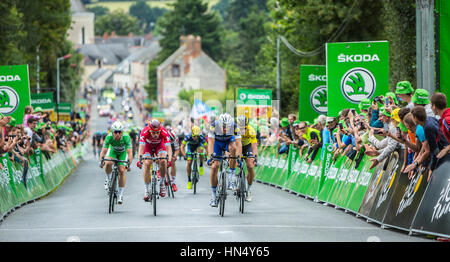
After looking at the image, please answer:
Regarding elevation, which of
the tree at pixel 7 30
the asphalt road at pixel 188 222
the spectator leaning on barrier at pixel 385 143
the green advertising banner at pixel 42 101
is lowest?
the asphalt road at pixel 188 222

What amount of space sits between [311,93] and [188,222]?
33.0 feet

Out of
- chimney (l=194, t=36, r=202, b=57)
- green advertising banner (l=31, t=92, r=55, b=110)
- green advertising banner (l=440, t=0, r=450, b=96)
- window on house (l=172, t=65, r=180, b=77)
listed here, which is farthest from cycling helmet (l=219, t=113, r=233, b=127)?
window on house (l=172, t=65, r=180, b=77)

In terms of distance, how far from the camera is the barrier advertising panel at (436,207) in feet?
38.4

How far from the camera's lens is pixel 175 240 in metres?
12.1

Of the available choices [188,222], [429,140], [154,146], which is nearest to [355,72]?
[154,146]

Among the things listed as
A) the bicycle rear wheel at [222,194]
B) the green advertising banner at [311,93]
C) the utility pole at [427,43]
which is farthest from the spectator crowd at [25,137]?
the utility pole at [427,43]

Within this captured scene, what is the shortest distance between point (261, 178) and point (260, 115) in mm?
10628

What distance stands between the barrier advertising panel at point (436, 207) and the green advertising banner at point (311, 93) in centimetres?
1174

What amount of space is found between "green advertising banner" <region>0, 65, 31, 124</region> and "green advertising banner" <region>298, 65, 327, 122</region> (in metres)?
7.09

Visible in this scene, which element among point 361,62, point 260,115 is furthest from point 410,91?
point 260,115

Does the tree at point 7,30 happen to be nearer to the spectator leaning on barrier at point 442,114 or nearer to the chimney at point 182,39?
the spectator leaning on barrier at point 442,114

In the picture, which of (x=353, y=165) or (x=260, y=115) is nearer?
(x=353, y=165)
